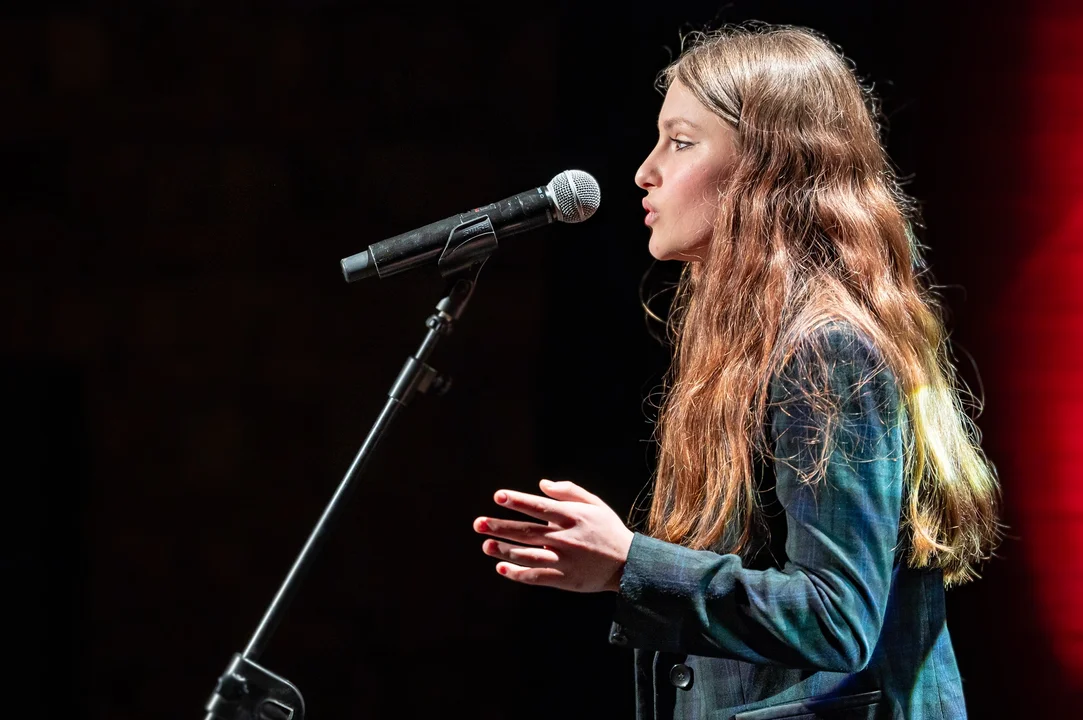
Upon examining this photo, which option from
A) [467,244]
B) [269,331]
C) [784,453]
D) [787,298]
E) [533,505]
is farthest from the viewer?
[269,331]

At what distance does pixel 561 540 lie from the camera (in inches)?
41.6

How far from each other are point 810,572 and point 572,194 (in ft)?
1.98

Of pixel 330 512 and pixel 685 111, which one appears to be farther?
pixel 685 111

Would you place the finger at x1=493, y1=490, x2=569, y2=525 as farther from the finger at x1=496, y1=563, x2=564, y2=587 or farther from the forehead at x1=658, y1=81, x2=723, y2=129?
the forehead at x1=658, y1=81, x2=723, y2=129

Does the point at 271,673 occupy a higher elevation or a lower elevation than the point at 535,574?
lower

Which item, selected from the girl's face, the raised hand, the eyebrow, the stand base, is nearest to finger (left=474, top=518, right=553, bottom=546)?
the raised hand

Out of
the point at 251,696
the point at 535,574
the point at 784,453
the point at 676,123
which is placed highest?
the point at 676,123

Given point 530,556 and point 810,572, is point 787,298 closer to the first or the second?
point 810,572

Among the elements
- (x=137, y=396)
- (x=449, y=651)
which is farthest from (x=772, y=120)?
(x=137, y=396)

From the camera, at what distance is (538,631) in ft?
7.62

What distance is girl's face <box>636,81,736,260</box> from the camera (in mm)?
1413

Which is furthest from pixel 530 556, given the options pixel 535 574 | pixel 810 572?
pixel 810 572

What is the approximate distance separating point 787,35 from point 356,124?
51.2 inches

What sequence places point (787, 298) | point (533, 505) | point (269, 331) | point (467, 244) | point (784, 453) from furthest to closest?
1. point (269, 331)
2. point (467, 244)
3. point (787, 298)
4. point (784, 453)
5. point (533, 505)
